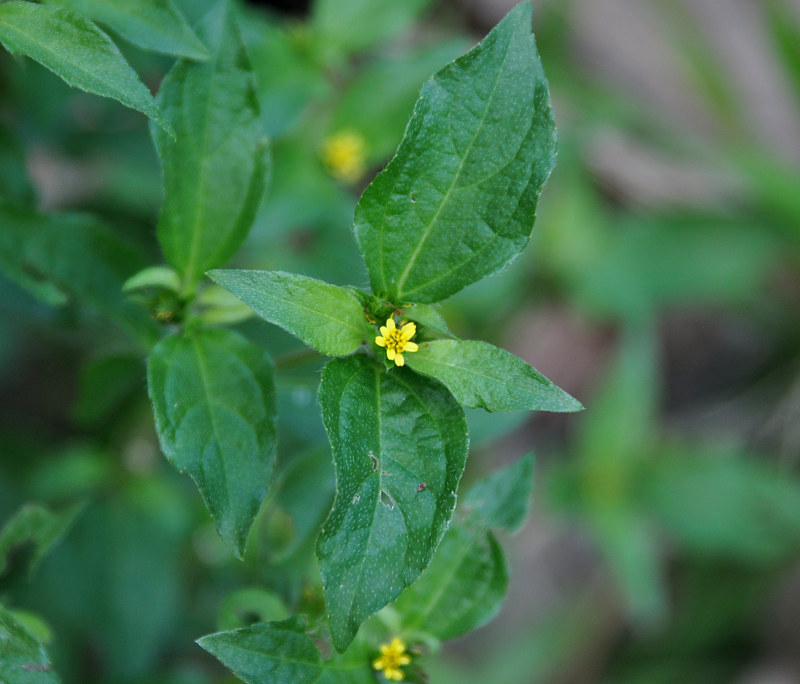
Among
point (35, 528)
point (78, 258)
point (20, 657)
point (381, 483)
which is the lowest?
point (20, 657)

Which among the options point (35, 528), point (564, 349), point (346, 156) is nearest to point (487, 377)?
point (35, 528)

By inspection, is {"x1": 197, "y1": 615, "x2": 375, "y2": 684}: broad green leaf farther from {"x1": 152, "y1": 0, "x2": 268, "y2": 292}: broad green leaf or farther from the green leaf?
{"x1": 152, "y1": 0, "x2": 268, "y2": 292}: broad green leaf

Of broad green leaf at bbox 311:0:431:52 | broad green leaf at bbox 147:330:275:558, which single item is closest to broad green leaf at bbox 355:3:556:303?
broad green leaf at bbox 147:330:275:558

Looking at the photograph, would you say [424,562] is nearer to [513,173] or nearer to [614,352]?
[513,173]

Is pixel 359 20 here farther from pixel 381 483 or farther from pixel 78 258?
pixel 381 483

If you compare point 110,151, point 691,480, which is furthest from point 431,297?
point 691,480
